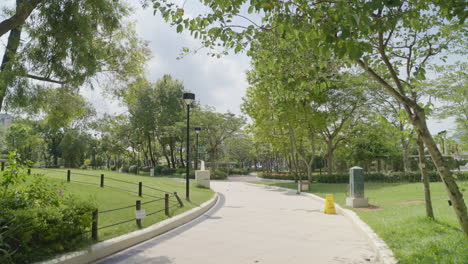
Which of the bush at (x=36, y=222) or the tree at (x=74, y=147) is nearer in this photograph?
the bush at (x=36, y=222)

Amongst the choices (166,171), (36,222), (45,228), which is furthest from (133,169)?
(36,222)

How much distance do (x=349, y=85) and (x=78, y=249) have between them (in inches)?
1110

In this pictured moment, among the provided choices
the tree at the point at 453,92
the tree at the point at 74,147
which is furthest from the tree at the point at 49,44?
the tree at the point at 74,147

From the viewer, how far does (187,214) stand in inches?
415

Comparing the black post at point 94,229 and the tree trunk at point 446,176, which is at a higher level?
the tree trunk at point 446,176

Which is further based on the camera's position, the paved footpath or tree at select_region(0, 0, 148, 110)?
tree at select_region(0, 0, 148, 110)

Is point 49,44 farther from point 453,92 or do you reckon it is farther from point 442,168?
point 453,92

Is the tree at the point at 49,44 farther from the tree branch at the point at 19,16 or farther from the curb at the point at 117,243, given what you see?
the curb at the point at 117,243

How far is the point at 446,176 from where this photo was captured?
595 centimetres

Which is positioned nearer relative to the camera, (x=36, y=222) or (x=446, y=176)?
(x=36, y=222)

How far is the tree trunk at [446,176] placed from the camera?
585cm

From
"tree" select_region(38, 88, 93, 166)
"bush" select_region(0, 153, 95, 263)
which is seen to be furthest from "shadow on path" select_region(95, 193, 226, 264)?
"tree" select_region(38, 88, 93, 166)

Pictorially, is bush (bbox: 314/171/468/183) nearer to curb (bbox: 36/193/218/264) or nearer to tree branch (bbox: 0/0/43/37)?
curb (bbox: 36/193/218/264)

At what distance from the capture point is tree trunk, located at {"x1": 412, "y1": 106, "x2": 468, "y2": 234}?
5.85 m
